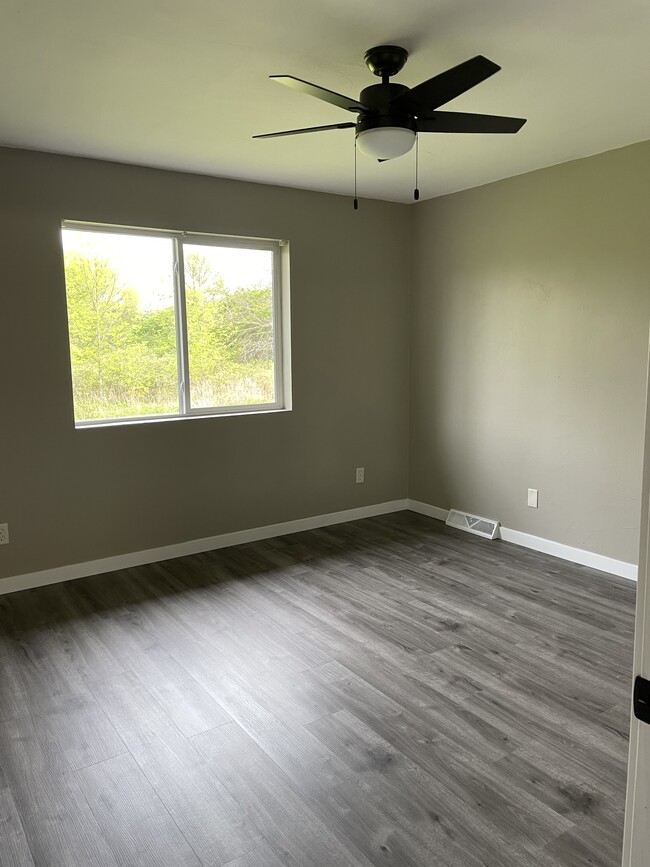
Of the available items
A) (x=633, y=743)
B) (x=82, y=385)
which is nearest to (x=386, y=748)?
(x=633, y=743)

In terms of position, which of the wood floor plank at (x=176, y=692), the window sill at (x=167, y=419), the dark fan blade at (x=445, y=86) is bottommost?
the wood floor plank at (x=176, y=692)

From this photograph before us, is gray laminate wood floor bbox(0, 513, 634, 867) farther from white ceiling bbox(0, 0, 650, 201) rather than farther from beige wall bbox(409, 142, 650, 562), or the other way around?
white ceiling bbox(0, 0, 650, 201)

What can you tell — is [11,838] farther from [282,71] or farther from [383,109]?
[282,71]

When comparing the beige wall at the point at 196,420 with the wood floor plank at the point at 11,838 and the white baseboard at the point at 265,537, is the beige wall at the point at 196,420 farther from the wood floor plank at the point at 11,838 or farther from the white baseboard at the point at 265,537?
the wood floor plank at the point at 11,838

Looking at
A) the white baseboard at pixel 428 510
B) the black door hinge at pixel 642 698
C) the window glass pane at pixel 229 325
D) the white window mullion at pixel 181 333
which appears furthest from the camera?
the white baseboard at pixel 428 510

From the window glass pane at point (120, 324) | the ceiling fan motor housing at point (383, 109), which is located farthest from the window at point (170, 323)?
the ceiling fan motor housing at point (383, 109)

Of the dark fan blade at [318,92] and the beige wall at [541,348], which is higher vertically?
the dark fan blade at [318,92]

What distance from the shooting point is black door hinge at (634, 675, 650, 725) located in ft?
2.67

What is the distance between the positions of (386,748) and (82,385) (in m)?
2.69

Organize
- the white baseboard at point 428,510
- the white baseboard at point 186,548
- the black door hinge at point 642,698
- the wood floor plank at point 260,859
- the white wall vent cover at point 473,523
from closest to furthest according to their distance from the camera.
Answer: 1. the black door hinge at point 642,698
2. the wood floor plank at point 260,859
3. the white baseboard at point 186,548
4. the white wall vent cover at point 473,523
5. the white baseboard at point 428,510

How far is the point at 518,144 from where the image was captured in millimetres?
3352

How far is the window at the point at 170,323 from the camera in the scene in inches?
147

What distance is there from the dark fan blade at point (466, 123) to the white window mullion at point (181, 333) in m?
2.16

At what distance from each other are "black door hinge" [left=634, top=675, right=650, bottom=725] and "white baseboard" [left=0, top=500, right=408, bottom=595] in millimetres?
3525
